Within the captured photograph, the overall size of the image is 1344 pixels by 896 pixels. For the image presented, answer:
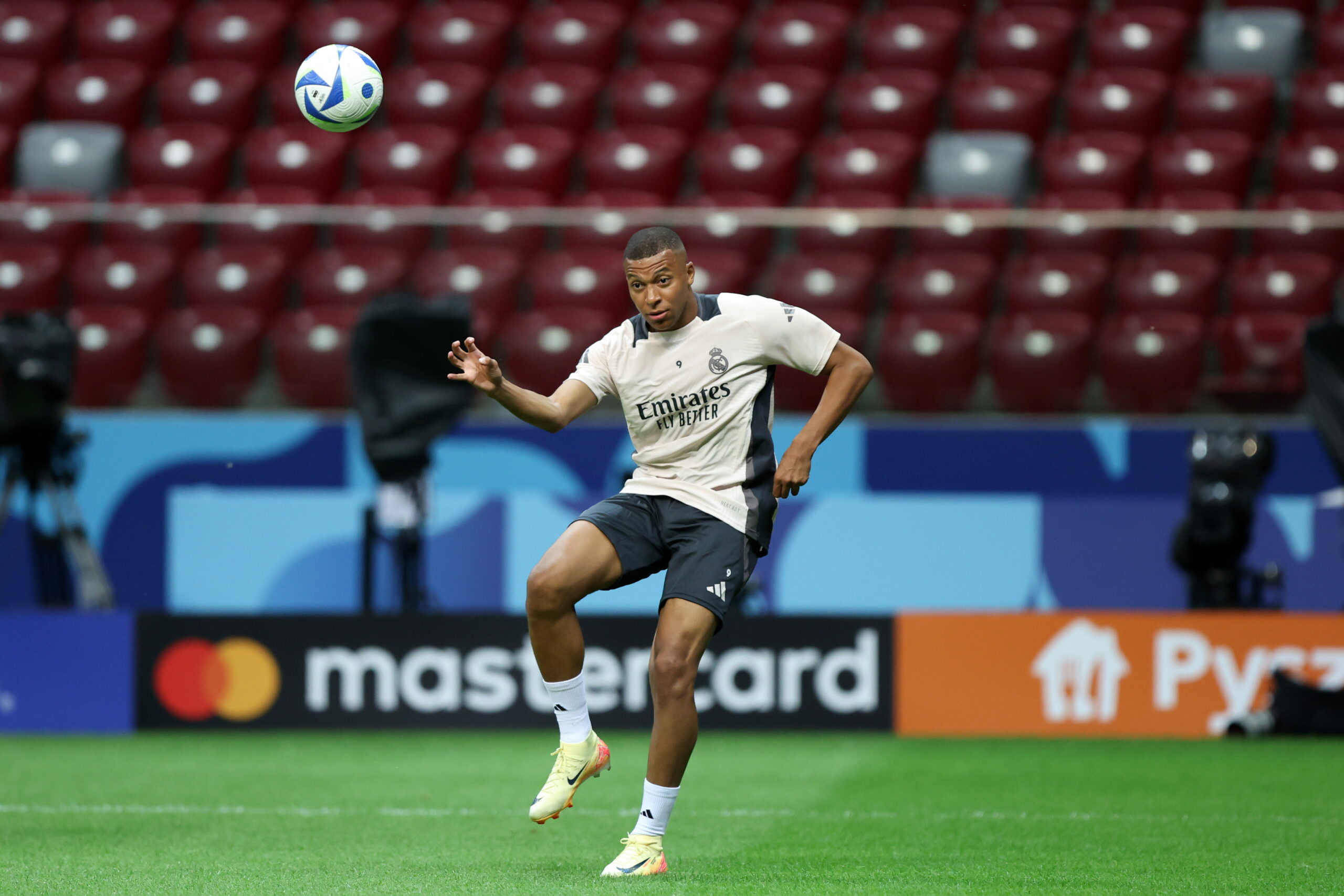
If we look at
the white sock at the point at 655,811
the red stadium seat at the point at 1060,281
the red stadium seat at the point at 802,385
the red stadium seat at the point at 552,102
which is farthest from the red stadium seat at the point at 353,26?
the white sock at the point at 655,811

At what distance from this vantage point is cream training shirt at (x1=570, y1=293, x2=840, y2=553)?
557 centimetres

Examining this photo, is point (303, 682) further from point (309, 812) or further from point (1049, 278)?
point (1049, 278)

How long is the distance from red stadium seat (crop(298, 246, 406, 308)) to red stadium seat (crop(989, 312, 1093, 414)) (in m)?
3.59

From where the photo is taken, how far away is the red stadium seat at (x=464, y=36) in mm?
13914

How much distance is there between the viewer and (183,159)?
12812 mm

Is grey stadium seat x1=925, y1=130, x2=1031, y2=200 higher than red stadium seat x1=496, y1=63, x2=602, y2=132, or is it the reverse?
red stadium seat x1=496, y1=63, x2=602, y2=132

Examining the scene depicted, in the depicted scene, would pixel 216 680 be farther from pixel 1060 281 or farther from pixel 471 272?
pixel 1060 281

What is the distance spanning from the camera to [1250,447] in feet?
30.7

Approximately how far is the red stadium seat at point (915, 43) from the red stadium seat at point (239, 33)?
14.9 feet

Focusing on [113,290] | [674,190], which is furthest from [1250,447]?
[113,290]

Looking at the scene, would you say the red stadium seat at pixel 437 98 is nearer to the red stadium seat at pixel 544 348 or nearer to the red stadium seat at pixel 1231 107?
the red stadium seat at pixel 544 348

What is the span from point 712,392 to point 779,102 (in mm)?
7882

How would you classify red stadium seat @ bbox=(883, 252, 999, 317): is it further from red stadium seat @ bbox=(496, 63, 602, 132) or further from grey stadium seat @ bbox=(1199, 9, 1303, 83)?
grey stadium seat @ bbox=(1199, 9, 1303, 83)

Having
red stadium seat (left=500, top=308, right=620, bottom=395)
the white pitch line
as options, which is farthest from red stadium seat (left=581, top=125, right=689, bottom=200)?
the white pitch line
